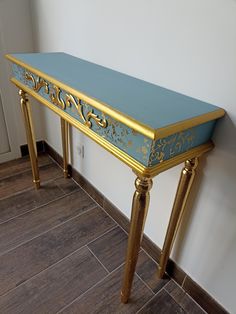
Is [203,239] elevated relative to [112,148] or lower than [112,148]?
lower

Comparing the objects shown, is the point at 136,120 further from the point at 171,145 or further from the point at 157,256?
the point at 157,256

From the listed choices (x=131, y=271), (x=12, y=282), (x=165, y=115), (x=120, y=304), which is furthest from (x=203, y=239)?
(x=12, y=282)

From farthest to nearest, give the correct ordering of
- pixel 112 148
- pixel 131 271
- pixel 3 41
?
1. pixel 3 41
2. pixel 131 271
3. pixel 112 148

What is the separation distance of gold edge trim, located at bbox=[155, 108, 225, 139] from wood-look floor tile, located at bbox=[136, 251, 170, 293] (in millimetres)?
872

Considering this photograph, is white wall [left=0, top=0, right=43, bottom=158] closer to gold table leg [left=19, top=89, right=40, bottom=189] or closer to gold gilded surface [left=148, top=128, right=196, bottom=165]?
gold table leg [left=19, top=89, right=40, bottom=189]

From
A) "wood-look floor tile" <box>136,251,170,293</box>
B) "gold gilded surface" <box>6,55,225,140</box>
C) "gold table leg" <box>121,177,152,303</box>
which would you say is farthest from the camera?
"wood-look floor tile" <box>136,251,170,293</box>

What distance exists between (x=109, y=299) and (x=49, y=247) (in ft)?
1.40

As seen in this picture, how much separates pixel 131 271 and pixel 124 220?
490mm

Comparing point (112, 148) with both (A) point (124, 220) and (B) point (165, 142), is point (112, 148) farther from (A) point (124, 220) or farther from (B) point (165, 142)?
(A) point (124, 220)

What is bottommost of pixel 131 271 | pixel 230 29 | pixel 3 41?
pixel 131 271

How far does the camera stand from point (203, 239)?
3.27ft

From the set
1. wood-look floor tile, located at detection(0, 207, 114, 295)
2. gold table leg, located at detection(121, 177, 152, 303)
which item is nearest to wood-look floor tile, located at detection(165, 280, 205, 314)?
gold table leg, located at detection(121, 177, 152, 303)

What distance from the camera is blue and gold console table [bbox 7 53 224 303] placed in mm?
646

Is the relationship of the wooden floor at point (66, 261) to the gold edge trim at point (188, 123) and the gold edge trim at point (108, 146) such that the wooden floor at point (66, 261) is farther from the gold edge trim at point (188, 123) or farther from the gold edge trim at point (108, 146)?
the gold edge trim at point (188, 123)
